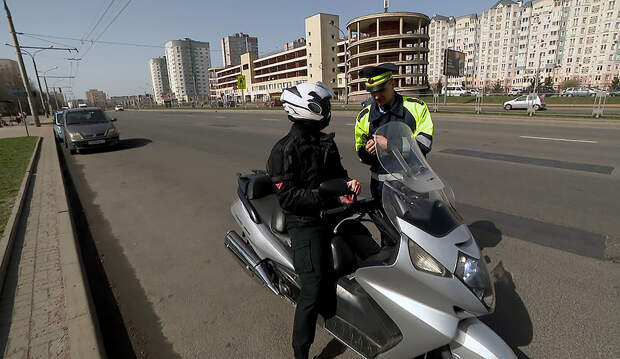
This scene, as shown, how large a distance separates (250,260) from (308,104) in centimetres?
153

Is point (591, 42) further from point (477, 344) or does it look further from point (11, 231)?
point (11, 231)

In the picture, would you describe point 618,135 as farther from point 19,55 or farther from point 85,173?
point 19,55

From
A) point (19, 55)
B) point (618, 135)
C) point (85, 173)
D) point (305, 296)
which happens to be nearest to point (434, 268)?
point (305, 296)

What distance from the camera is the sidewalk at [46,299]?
224 cm

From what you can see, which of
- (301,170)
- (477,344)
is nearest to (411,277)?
(477,344)

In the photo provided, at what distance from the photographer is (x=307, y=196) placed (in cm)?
204

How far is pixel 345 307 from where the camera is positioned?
2.07 m

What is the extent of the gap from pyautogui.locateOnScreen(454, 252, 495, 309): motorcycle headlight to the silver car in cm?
1264

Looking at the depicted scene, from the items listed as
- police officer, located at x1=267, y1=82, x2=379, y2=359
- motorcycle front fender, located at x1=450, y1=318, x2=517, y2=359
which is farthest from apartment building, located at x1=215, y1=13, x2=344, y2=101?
motorcycle front fender, located at x1=450, y1=318, x2=517, y2=359

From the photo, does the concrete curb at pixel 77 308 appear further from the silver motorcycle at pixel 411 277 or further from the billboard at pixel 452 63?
the billboard at pixel 452 63

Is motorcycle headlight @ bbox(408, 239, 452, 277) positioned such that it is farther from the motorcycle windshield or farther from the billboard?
the billboard

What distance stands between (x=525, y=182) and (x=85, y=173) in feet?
32.9

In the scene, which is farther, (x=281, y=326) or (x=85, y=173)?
(x=85, y=173)

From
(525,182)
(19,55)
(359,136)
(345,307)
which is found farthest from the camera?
(19,55)
